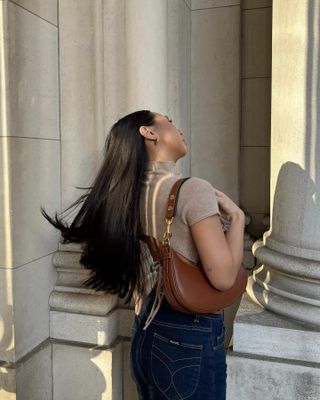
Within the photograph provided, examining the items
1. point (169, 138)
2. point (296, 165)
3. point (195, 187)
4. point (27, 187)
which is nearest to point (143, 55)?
point (27, 187)

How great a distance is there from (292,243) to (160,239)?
39.7 inches

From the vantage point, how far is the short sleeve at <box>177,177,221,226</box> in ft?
5.34

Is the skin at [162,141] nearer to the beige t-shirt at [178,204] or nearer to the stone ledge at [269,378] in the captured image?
the beige t-shirt at [178,204]

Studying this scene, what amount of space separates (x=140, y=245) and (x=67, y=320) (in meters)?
1.49

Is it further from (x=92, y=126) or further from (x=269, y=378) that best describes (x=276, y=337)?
(x=92, y=126)

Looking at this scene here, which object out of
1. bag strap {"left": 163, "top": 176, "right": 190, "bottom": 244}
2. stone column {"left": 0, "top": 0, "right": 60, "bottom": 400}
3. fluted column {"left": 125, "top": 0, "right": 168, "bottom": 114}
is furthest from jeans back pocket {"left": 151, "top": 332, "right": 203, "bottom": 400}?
fluted column {"left": 125, "top": 0, "right": 168, "bottom": 114}

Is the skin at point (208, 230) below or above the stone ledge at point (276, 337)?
above

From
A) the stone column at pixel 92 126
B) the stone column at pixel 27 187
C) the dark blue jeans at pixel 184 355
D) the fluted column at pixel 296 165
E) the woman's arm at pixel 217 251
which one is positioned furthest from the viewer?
the stone column at pixel 92 126

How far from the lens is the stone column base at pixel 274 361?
2273 millimetres

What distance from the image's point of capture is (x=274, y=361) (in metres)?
2.34

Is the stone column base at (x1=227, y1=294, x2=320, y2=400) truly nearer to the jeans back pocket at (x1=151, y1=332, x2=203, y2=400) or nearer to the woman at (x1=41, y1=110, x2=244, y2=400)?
the woman at (x1=41, y1=110, x2=244, y2=400)

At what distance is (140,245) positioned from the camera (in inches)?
72.9

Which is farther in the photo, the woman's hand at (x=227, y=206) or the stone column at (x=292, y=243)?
the stone column at (x=292, y=243)

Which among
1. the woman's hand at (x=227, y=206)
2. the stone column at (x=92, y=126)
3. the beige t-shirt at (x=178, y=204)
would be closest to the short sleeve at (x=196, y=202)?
the beige t-shirt at (x=178, y=204)
